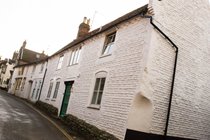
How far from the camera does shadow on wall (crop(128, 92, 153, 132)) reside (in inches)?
379

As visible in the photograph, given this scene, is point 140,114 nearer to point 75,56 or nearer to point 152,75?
point 152,75

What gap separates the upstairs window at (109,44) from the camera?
43.6 ft

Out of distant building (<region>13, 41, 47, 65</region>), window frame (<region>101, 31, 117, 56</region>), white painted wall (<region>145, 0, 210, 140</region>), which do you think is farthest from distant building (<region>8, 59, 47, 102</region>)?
white painted wall (<region>145, 0, 210, 140</region>)

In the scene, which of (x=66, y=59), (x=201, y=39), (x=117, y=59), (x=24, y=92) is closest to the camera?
(x=117, y=59)

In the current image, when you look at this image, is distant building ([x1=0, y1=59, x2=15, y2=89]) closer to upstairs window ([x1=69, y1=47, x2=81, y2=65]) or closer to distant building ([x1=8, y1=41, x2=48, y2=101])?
distant building ([x1=8, y1=41, x2=48, y2=101])

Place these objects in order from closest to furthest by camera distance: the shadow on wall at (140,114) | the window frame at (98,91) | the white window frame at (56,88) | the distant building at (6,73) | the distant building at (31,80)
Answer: the shadow on wall at (140,114)
the window frame at (98,91)
the white window frame at (56,88)
the distant building at (31,80)
the distant building at (6,73)

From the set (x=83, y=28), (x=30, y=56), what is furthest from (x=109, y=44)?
(x=30, y=56)

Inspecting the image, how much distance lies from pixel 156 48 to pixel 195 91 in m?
3.99

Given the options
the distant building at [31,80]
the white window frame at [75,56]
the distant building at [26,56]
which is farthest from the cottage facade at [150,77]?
the distant building at [26,56]

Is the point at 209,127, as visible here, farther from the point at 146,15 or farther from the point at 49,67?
the point at 49,67

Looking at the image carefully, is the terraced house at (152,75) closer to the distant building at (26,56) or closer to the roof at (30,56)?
the distant building at (26,56)

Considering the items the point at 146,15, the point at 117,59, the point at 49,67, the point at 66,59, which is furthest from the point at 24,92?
the point at 146,15

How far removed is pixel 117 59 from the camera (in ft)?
39.0

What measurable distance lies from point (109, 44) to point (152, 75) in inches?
171
